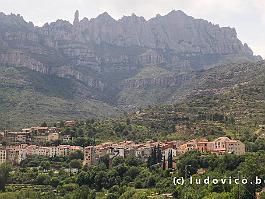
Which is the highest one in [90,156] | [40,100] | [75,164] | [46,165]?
[40,100]

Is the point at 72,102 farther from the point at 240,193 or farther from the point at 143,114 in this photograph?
the point at 240,193

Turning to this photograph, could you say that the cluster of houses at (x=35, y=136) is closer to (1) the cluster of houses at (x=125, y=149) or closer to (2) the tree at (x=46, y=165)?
(1) the cluster of houses at (x=125, y=149)

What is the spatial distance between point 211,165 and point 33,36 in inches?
5784

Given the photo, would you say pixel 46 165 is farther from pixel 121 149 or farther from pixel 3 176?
pixel 3 176

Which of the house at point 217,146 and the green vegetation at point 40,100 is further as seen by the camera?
the green vegetation at point 40,100

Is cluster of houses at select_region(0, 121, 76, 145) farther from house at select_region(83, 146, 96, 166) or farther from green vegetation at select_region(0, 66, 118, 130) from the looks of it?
green vegetation at select_region(0, 66, 118, 130)

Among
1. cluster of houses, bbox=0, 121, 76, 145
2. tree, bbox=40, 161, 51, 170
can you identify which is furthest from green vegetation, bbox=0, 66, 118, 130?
tree, bbox=40, 161, 51, 170

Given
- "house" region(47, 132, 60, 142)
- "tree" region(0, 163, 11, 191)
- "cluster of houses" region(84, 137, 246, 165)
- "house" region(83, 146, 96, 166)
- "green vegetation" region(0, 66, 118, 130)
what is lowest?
"tree" region(0, 163, 11, 191)

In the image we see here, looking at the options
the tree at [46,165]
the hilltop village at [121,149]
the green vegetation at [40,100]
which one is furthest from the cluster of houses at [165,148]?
the green vegetation at [40,100]

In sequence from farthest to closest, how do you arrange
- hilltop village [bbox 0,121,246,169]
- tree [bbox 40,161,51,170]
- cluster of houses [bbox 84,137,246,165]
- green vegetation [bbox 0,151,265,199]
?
tree [bbox 40,161,51,170]
hilltop village [bbox 0,121,246,169]
cluster of houses [bbox 84,137,246,165]
green vegetation [bbox 0,151,265,199]

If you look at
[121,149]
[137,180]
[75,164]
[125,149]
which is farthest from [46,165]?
[137,180]

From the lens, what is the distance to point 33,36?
189875mm

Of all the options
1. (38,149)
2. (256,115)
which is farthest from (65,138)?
(256,115)

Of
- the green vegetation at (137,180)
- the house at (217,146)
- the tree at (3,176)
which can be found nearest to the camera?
the green vegetation at (137,180)
